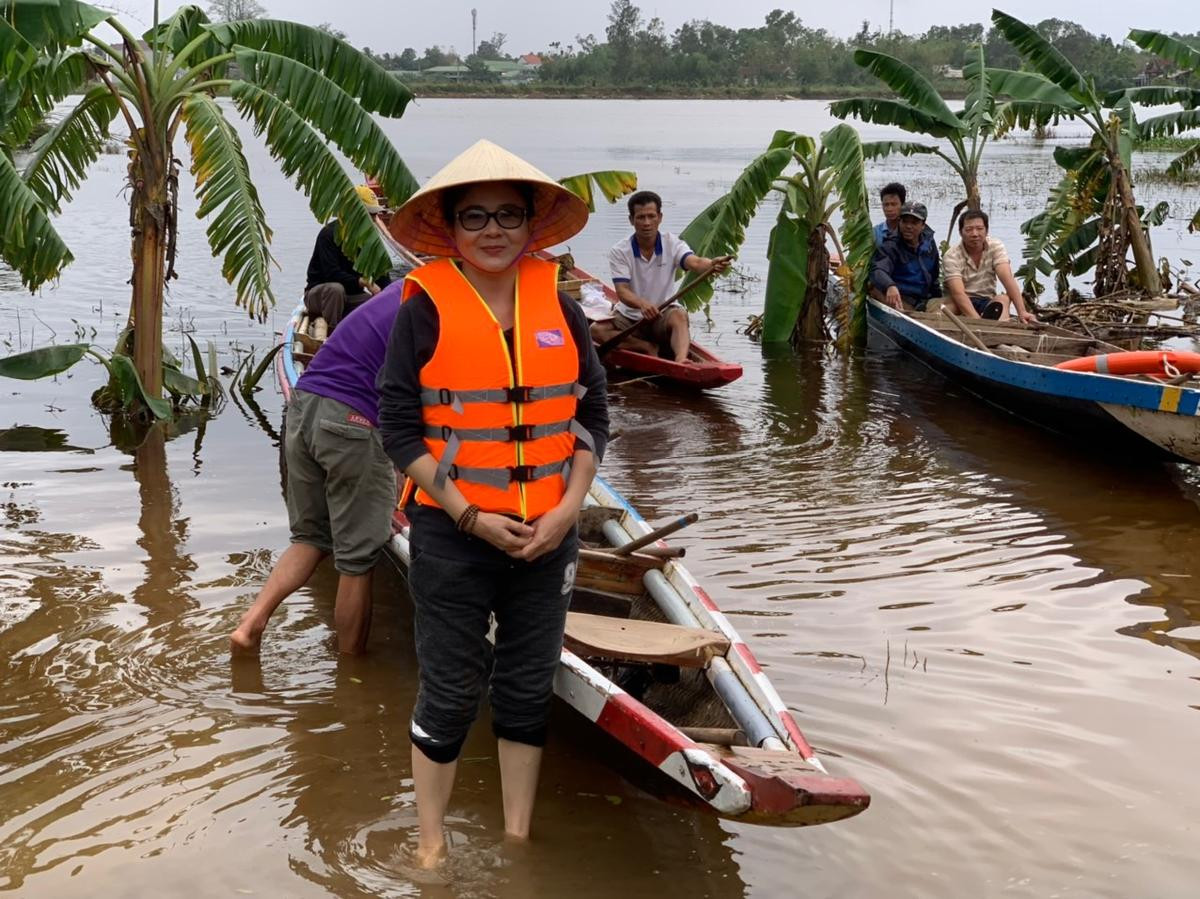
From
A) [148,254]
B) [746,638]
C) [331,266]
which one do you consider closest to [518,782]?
[746,638]

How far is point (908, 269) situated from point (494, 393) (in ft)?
32.7

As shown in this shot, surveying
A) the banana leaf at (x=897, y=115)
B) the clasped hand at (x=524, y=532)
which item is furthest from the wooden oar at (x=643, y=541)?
the banana leaf at (x=897, y=115)

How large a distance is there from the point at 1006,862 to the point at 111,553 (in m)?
4.75

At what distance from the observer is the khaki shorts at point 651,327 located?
11.6 meters

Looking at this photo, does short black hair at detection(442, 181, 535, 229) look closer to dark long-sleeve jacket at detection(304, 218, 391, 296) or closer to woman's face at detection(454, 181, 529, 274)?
woman's face at detection(454, 181, 529, 274)

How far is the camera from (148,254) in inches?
359

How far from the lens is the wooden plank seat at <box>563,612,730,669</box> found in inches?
185

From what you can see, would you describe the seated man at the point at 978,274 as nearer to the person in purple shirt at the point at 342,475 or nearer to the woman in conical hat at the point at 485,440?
the person in purple shirt at the point at 342,475

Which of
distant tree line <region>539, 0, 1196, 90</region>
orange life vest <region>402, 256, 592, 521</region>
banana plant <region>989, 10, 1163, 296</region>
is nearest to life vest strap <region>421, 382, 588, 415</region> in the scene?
orange life vest <region>402, 256, 592, 521</region>

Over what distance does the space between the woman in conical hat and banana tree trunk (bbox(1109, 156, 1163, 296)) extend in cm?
1174

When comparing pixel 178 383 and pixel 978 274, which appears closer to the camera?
pixel 178 383

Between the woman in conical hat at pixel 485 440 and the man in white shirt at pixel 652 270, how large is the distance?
274 inches

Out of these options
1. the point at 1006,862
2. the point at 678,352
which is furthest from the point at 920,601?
the point at 678,352

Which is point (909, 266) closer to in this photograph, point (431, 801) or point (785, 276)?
point (785, 276)
